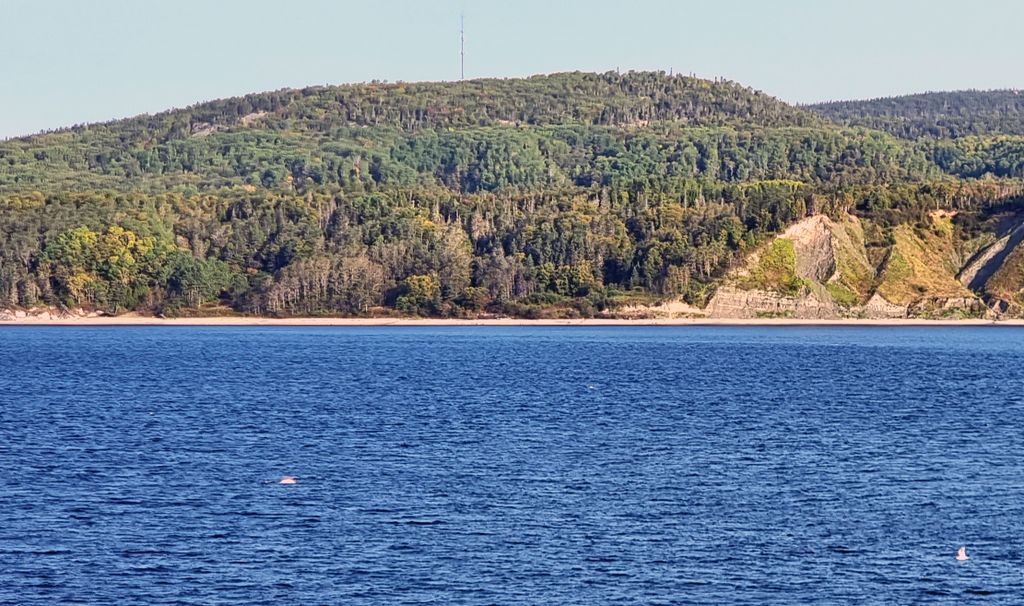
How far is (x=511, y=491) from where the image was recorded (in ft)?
160

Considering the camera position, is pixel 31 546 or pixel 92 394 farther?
pixel 92 394

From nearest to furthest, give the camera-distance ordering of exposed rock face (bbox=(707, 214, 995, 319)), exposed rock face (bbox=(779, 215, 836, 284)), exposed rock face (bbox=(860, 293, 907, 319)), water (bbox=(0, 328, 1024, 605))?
water (bbox=(0, 328, 1024, 605)) < exposed rock face (bbox=(860, 293, 907, 319)) < exposed rock face (bbox=(707, 214, 995, 319)) < exposed rock face (bbox=(779, 215, 836, 284))

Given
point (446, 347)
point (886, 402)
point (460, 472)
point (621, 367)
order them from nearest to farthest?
point (460, 472)
point (886, 402)
point (621, 367)
point (446, 347)

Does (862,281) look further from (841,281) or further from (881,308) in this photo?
(881,308)

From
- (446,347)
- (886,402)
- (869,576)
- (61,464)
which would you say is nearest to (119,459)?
(61,464)

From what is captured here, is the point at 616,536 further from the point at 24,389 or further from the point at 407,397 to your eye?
the point at 24,389

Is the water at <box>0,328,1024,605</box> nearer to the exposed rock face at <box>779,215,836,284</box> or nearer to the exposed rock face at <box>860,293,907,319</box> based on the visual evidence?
the exposed rock face at <box>860,293,907,319</box>

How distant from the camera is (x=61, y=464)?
55.3 m

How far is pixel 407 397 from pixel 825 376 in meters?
34.6

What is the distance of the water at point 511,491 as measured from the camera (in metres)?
36.6

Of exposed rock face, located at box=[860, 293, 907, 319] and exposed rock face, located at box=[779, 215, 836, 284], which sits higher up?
exposed rock face, located at box=[779, 215, 836, 284]

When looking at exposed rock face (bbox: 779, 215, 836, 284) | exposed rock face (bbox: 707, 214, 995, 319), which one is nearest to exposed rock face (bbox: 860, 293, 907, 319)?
exposed rock face (bbox: 707, 214, 995, 319)

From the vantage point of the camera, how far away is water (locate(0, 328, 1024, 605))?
1441 inches

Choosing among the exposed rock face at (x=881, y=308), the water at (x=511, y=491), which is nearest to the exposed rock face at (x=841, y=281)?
the exposed rock face at (x=881, y=308)
